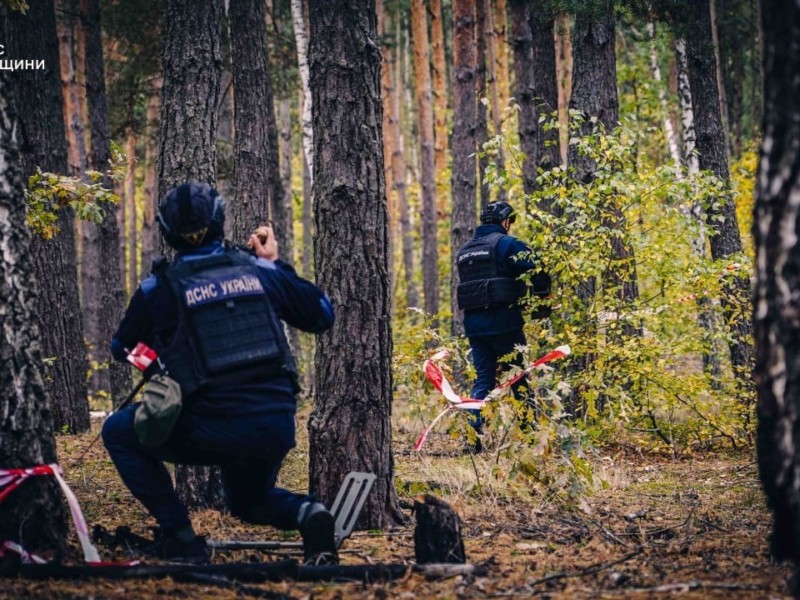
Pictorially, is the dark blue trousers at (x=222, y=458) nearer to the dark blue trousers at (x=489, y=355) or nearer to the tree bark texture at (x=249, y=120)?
the dark blue trousers at (x=489, y=355)

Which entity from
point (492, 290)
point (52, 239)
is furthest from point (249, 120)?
point (492, 290)

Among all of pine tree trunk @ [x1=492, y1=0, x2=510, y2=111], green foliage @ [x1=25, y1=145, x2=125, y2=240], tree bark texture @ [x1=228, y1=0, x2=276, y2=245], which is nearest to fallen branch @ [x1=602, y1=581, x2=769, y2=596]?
green foliage @ [x1=25, y1=145, x2=125, y2=240]

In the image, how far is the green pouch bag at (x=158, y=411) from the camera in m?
4.14

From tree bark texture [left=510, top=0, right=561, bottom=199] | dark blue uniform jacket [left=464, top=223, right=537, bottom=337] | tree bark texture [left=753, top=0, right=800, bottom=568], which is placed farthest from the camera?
tree bark texture [left=510, top=0, right=561, bottom=199]

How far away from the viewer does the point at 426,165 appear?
67.6 feet

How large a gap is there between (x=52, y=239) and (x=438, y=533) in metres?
7.33

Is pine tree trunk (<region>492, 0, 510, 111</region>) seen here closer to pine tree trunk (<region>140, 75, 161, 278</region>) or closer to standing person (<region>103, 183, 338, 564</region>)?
pine tree trunk (<region>140, 75, 161, 278</region>)

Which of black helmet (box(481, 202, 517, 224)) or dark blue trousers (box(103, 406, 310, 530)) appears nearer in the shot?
dark blue trousers (box(103, 406, 310, 530))

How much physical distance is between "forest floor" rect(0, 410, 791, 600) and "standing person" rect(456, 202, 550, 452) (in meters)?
1.05

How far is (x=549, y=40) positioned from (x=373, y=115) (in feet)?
26.3

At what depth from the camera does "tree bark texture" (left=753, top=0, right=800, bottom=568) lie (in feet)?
9.74

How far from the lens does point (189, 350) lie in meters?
4.22

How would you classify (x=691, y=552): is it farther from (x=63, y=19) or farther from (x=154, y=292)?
(x=63, y=19)

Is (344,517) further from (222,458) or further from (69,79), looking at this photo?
(69,79)
